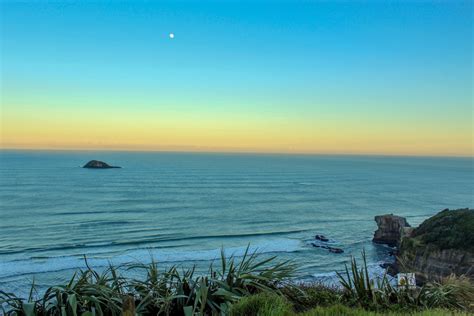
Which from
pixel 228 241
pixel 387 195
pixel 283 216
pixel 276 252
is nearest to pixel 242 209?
pixel 283 216

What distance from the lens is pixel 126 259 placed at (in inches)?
1003

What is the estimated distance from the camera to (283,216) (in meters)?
43.6

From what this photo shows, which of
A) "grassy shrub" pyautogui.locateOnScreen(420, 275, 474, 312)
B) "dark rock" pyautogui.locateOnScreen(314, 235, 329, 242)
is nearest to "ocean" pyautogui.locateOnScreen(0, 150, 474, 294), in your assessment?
"dark rock" pyautogui.locateOnScreen(314, 235, 329, 242)

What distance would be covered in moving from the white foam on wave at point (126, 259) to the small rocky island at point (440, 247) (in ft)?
30.0

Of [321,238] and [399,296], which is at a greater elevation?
[399,296]

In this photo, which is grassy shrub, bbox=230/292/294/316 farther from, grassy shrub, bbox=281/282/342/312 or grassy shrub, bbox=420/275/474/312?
grassy shrub, bbox=420/275/474/312

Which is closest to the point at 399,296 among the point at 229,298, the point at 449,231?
the point at 229,298

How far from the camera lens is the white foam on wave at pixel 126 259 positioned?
75.2 ft

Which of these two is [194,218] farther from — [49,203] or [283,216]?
[49,203]

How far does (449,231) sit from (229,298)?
2497cm

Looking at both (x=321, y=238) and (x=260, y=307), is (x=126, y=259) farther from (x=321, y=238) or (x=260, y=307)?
(x=260, y=307)

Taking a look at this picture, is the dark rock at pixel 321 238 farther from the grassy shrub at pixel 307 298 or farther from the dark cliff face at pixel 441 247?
the grassy shrub at pixel 307 298

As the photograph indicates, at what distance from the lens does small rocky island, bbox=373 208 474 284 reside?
21.6m

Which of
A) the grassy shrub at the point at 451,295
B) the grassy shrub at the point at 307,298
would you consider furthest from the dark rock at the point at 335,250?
the grassy shrub at the point at 307,298
